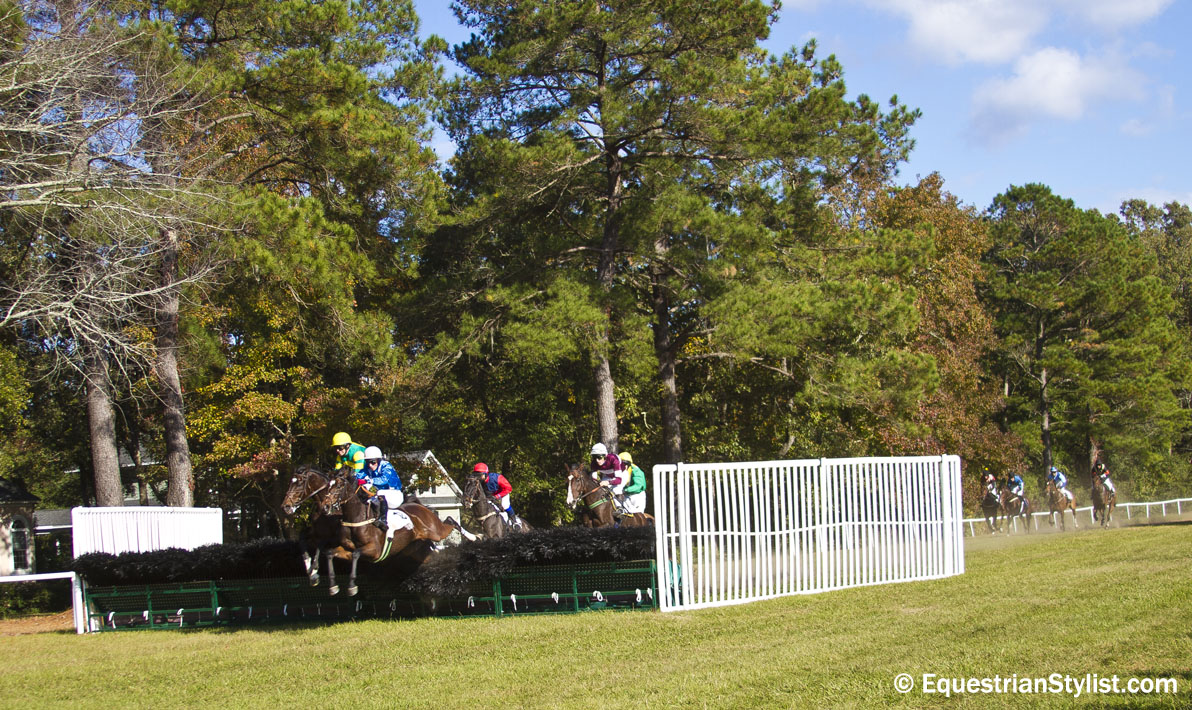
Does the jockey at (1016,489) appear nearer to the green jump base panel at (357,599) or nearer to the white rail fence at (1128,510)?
the white rail fence at (1128,510)

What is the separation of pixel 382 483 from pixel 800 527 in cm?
578

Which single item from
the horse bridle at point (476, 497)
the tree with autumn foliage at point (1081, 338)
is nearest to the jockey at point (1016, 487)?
the tree with autumn foliage at point (1081, 338)

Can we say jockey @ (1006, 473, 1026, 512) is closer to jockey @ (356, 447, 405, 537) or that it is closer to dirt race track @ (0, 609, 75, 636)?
jockey @ (356, 447, 405, 537)

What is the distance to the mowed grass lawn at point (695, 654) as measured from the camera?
807 cm

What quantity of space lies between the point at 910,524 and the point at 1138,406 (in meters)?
33.8

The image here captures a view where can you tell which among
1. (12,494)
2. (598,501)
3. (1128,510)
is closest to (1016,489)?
(1128,510)

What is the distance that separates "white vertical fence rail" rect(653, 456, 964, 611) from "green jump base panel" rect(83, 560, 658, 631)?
2.37ft

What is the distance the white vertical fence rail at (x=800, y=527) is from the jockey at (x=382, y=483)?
11.7 feet

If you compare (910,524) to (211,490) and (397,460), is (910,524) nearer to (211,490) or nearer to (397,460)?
(397,460)

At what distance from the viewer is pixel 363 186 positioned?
23688 millimetres

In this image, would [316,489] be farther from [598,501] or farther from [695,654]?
[598,501]

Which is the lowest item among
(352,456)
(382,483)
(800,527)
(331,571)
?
(331,571)

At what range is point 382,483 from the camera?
14.3m

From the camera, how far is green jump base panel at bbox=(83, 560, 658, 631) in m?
13.7
